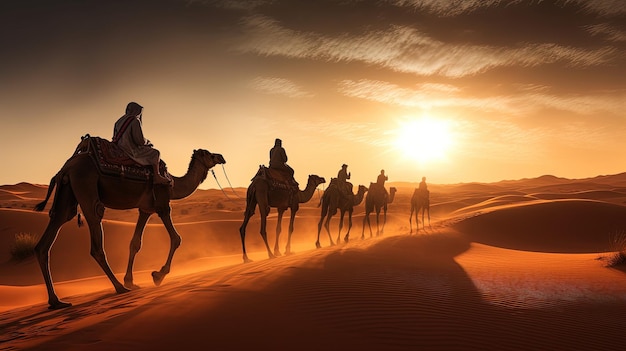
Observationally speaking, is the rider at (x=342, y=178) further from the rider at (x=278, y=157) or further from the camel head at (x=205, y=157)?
the camel head at (x=205, y=157)

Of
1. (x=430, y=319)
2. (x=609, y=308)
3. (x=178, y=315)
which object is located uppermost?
(x=178, y=315)

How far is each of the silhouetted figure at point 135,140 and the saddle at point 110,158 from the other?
134 millimetres

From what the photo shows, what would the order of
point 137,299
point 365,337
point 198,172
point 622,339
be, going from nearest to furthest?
point 365,337, point 622,339, point 137,299, point 198,172

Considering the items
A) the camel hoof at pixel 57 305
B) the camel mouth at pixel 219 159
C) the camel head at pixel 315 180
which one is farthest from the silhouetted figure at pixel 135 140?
the camel head at pixel 315 180

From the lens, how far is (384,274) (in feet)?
29.0

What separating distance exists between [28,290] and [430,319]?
11.2 meters

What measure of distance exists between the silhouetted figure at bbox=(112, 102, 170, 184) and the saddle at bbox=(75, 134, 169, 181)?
0.13m

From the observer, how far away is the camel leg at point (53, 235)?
718 cm

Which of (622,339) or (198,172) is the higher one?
(198,172)

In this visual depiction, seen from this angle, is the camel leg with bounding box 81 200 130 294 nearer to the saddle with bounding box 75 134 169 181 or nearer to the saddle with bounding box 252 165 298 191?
the saddle with bounding box 75 134 169 181

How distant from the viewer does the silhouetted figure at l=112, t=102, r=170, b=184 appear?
8.35 m

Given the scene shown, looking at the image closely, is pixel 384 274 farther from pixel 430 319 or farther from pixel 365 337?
pixel 365 337

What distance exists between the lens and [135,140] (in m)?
8.51

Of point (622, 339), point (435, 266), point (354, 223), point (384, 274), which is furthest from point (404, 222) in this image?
point (622, 339)
